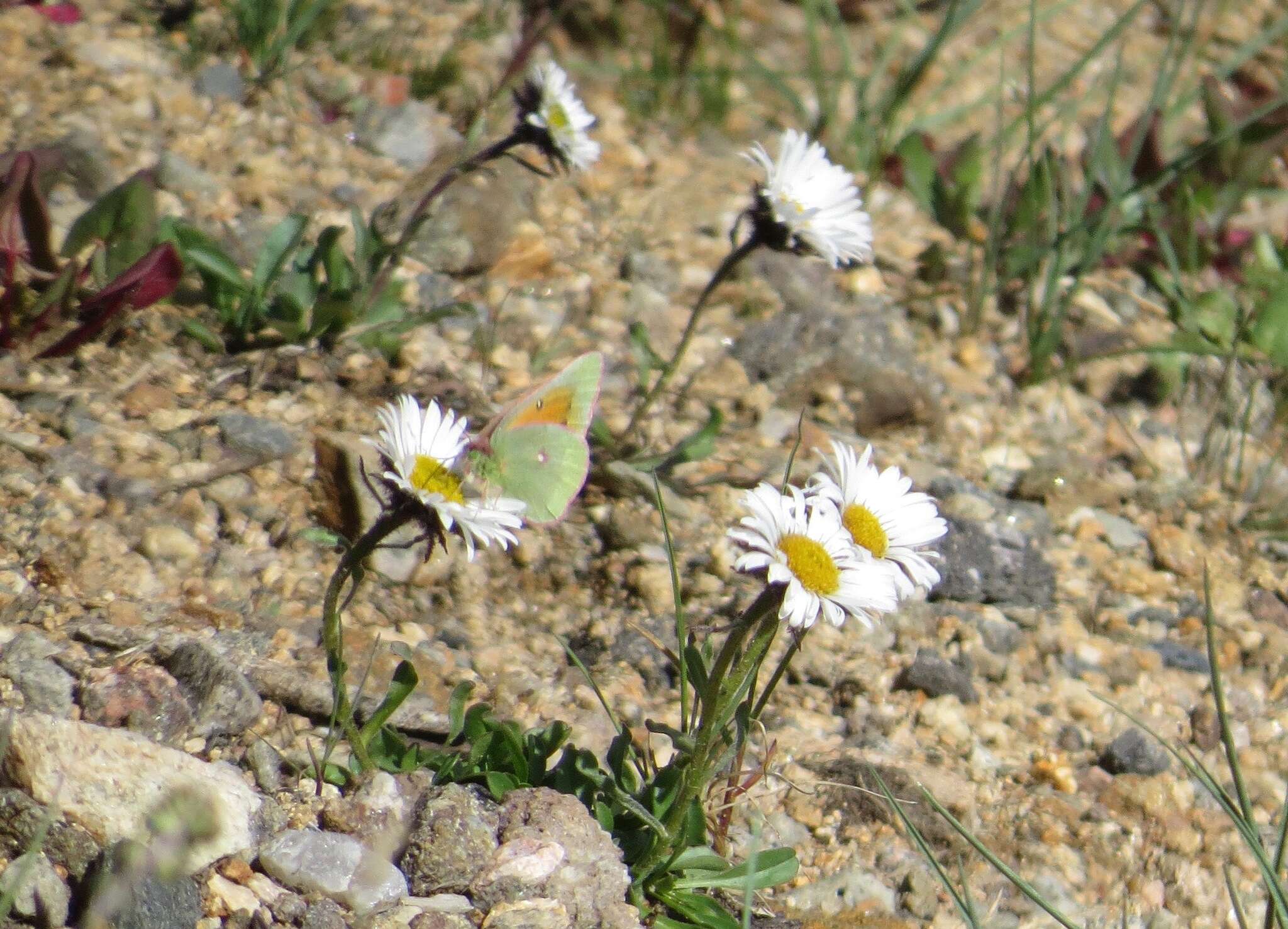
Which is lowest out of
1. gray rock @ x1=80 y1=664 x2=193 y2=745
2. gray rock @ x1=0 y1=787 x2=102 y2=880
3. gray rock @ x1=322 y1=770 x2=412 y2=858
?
gray rock @ x1=322 y1=770 x2=412 y2=858

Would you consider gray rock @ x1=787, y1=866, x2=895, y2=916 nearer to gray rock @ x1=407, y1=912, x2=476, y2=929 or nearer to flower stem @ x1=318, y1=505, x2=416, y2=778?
gray rock @ x1=407, y1=912, x2=476, y2=929

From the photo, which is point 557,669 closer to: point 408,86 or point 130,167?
point 130,167

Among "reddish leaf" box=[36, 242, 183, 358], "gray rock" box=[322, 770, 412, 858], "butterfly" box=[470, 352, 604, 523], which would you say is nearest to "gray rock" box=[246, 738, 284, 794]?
"gray rock" box=[322, 770, 412, 858]

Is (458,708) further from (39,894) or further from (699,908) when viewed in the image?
(39,894)

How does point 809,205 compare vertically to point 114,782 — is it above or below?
above

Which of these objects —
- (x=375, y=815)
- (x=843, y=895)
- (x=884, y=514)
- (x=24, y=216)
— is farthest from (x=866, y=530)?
(x=24, y=216)

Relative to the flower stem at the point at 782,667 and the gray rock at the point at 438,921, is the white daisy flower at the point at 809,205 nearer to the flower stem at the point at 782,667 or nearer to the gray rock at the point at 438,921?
the flower stem at the point at 782,667
